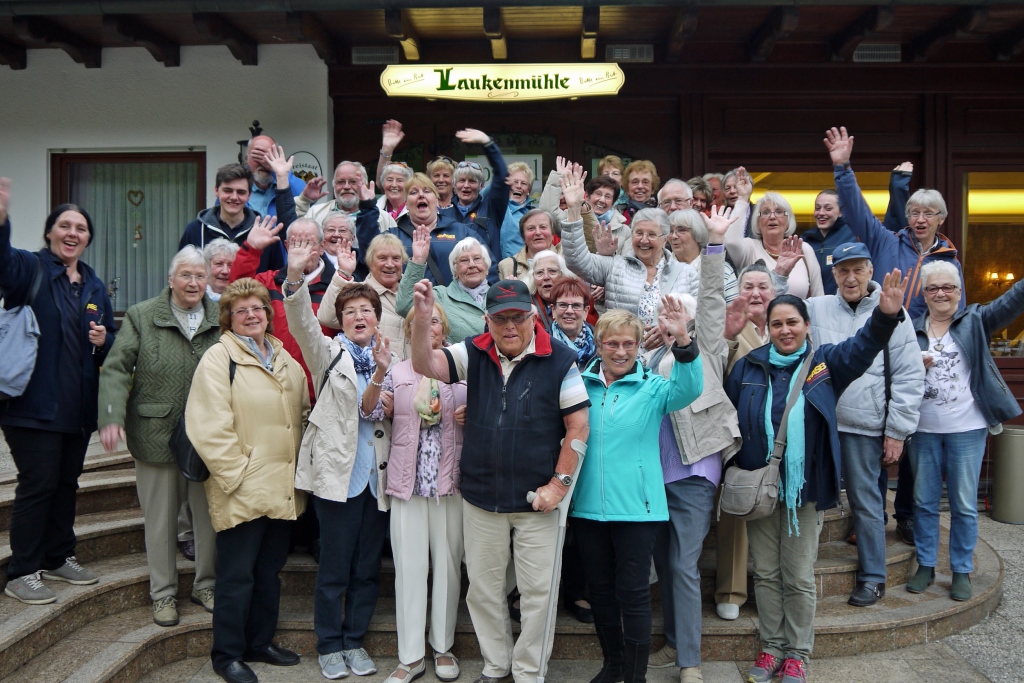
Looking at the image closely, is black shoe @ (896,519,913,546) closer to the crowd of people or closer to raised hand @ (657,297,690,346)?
the crowd of people

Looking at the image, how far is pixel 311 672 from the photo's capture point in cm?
440

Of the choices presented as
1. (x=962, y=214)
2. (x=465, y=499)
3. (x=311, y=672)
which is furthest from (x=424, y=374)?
(x=962, y=214)

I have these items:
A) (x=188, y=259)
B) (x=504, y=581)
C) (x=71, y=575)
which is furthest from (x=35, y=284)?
(x=504, y=581)

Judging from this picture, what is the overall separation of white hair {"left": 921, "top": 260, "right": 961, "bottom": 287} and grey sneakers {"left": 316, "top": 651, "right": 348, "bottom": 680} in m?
4.02

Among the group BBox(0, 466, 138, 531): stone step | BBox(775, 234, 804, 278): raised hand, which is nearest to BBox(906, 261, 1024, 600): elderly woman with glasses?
BBox(775, 234, 804, 278): raised hand

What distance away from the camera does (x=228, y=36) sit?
24.6 feet

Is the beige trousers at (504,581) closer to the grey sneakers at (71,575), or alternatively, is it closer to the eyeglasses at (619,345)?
the eyeglasses at (619,345)

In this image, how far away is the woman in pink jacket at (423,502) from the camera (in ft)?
14.0

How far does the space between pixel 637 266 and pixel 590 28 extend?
312 centimetres

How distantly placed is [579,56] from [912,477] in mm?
4825

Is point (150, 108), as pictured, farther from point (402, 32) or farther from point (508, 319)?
point (508, 319)

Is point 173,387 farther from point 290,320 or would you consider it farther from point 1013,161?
point 1013,161

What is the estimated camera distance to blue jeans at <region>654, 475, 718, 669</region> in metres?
4.20

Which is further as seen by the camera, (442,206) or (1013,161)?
(1013,161)
